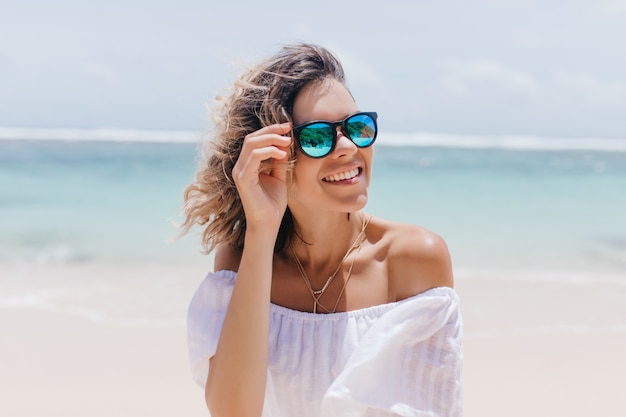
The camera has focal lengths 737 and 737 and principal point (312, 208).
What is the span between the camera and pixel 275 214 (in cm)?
264

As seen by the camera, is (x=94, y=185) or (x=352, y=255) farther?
(x=94, y=185)

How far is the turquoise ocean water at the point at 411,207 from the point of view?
8.74m

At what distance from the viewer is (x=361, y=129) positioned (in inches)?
103

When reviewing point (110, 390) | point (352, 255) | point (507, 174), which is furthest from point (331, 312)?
point (507, 174)

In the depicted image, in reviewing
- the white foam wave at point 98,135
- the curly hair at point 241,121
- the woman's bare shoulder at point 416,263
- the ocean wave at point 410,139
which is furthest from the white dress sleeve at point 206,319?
the white foam wave at point 98,135

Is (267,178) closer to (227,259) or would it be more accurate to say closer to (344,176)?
(344,176)

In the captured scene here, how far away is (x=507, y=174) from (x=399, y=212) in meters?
8.62

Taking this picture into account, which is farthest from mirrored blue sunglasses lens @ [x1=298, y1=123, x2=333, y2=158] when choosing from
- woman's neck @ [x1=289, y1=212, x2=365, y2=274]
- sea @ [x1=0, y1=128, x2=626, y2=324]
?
sea @ [x1=0, y1=128, x2=626, y2=324]

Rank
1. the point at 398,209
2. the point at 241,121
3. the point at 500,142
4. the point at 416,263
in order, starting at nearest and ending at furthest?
the point at 416,263 → the point at 241,121 → the point at 398,209 → the point at 500,142

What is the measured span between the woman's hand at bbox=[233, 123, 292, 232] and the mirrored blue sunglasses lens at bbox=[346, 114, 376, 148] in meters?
0.22

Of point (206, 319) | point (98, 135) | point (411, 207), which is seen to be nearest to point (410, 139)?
point (98, 135)

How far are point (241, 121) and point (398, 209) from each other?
10178mm

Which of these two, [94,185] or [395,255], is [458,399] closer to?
[395,255]

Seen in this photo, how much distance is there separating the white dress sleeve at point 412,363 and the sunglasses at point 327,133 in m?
0.61
